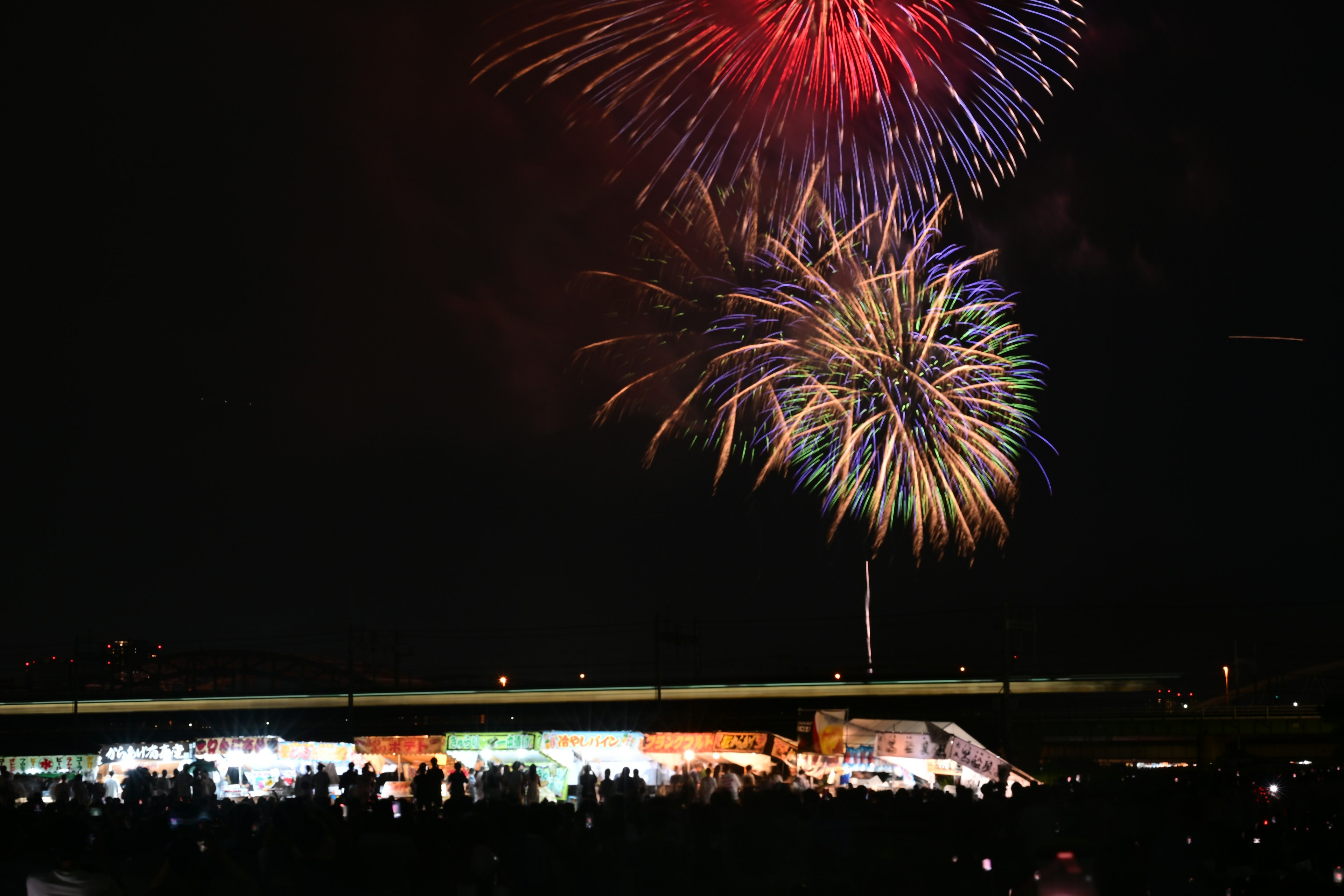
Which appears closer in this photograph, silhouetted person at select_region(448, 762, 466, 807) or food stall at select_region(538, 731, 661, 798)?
silhouetted person at select_region(448, 762, 466, 807)

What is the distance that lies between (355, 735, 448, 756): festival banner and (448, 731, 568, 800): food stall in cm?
43

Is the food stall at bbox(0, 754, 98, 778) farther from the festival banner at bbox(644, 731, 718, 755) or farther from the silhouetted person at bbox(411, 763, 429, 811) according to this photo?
the festival banner at bbox(644, 731, 718, 755)

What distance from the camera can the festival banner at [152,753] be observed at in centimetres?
3047

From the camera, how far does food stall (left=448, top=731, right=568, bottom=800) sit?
28.7m

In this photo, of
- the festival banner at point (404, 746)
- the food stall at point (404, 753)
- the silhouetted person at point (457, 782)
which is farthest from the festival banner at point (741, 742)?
the festival banner at point (404, 746)

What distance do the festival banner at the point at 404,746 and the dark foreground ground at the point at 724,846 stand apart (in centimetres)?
897

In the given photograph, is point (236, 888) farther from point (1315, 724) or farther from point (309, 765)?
point (1315, 724)

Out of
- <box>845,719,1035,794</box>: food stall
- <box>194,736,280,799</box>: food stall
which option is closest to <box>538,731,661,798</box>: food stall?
<box>845,719,1035,794</box>: food stall

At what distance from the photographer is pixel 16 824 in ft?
47.7

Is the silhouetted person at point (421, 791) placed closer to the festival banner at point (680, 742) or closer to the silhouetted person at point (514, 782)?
the silhouetted person at point (514, 782)

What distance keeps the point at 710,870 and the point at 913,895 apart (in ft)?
8.89

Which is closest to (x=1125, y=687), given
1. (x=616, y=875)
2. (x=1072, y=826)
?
(x=1072, y=826)

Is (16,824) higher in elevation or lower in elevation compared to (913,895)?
higher

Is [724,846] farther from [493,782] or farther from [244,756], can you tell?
[244,756]
